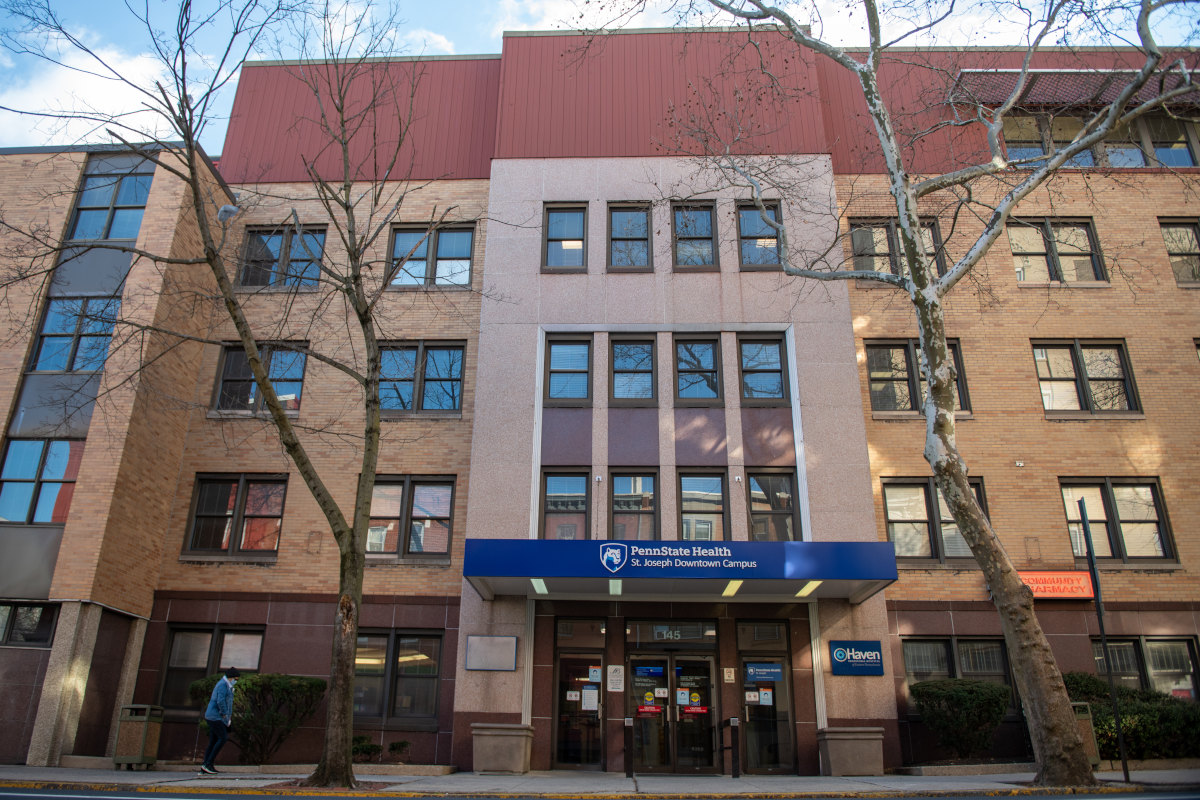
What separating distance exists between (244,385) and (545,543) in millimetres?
9985

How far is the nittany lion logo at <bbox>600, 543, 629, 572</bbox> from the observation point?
14492 mm

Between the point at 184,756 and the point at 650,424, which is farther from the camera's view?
the point at 650,424

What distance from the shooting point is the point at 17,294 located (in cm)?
1830

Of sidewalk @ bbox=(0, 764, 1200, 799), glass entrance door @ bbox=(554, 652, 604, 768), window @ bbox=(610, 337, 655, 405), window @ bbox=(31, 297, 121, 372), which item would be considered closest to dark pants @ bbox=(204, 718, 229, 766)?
sidewalk @ bbox=(0, 764, 1200, 799)

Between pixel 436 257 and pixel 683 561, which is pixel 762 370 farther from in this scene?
pixel 436 257

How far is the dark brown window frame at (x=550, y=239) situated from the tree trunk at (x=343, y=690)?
941cm

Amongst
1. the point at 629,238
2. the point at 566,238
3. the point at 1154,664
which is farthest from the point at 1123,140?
the point at 566,238

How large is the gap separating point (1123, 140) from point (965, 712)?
16.2 meters

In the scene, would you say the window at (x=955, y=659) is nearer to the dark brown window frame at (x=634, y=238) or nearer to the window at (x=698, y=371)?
the window at (x=698, y=371)

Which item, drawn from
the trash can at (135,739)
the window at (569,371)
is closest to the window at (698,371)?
the window at (569,371)

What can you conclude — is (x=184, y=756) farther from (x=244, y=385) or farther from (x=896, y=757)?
(x=896, y=757)

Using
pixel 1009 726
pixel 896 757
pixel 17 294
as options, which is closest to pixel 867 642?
pixel 896 757

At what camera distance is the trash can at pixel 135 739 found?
14.8 meters

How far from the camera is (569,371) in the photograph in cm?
1861
